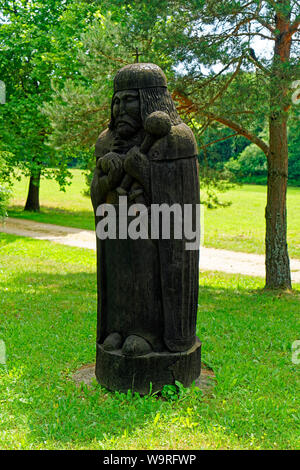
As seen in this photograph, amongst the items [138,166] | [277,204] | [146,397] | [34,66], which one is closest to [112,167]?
[138,166]

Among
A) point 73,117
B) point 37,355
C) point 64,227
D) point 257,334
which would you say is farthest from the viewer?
point 64,227

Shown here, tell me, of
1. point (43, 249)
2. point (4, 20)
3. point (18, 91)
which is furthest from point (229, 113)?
point (4, 20)

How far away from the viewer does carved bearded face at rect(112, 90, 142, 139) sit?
445cm

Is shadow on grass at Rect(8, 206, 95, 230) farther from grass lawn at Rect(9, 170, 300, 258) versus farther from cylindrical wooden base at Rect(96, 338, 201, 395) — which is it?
cylindrical wooden base at Rect(96, 338, 201, 395)

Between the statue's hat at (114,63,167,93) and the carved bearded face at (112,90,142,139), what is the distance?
7 cm

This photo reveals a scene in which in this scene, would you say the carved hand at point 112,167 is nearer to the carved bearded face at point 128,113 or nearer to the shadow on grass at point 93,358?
the carved bearded face at point 128,113

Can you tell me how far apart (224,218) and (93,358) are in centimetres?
1911

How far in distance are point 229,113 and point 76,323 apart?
4.22m

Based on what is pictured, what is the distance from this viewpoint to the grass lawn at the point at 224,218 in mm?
16500

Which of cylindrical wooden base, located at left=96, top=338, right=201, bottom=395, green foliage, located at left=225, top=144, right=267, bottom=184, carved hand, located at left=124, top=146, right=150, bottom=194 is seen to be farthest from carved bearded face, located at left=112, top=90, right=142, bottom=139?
green foliage, located at left=225, top=144, right=267, bottom=184

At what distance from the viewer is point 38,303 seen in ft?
26.7

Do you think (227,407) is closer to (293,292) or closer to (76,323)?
(76,323)

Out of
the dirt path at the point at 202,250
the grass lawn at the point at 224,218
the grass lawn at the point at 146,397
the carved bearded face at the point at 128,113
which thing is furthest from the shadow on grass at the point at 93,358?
the grass lawn at the point at 224,218

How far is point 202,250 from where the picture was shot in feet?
49.9
